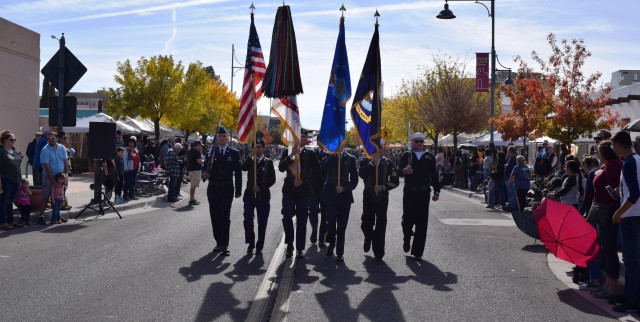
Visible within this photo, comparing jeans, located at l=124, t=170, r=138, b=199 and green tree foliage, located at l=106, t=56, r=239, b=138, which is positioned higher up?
green tree foliage, located at l=106, t=56, r=239, b=138

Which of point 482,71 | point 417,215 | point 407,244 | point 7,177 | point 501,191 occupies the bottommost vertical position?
point 407,244

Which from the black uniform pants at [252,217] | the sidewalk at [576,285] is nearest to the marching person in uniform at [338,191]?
the black uniform pants at [252,217]

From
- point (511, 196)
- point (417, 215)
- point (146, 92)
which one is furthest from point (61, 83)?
point (146, 92)

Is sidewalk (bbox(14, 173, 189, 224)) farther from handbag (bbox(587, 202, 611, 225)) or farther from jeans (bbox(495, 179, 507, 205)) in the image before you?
handbag (bbox(587, 202, 611, 225))

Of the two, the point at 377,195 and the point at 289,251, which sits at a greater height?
the point at 377,195

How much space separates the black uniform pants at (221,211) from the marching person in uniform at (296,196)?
0.93 m

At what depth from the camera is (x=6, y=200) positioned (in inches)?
527

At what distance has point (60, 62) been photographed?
16.1 m

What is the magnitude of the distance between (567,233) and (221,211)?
5075 mm

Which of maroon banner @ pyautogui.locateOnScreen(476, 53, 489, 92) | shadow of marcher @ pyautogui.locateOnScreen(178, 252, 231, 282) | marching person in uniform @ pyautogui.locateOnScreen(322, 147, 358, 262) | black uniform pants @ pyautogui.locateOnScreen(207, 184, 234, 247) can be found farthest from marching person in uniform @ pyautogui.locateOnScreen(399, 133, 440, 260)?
maroon banner @ pyautogui.locateOnScreen(476, 53, 489, 92)

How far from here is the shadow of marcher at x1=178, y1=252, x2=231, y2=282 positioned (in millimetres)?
8984

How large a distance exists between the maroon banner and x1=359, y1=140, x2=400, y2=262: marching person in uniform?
68.1 feet

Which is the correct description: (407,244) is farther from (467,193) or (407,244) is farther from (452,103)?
(452,103)

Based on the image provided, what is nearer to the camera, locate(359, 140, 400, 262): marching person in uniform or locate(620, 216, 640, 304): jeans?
locate(620, 216, 640, 304): jeans
